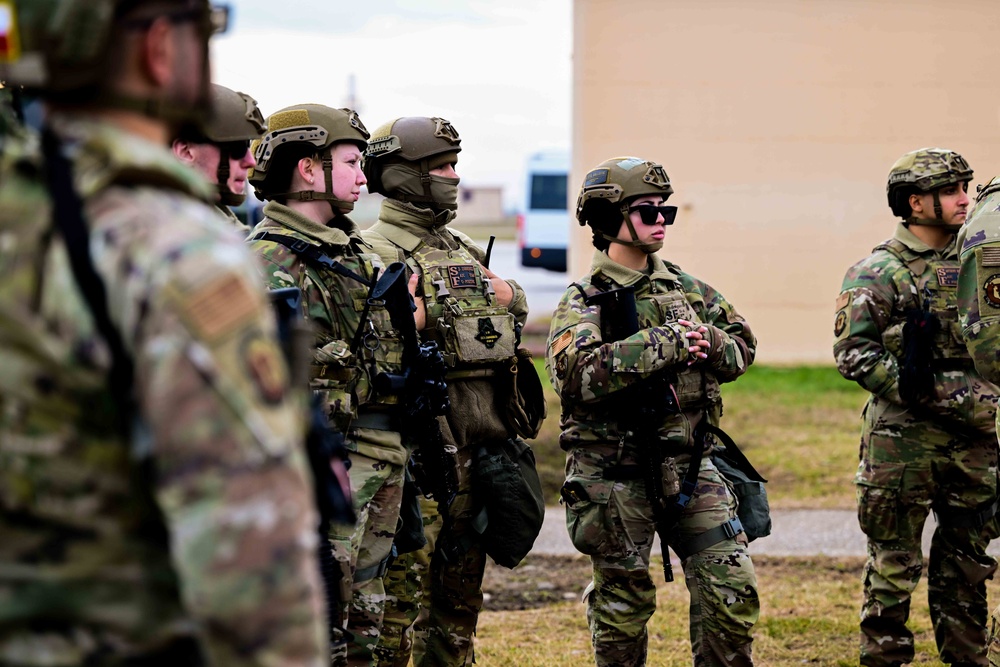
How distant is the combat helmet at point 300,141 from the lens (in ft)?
16.6

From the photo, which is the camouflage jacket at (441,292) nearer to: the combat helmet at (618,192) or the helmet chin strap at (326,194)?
the combat helmet at (618,192)

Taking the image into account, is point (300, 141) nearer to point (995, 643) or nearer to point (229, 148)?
point (229, 148)

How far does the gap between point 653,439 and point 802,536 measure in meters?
3.98

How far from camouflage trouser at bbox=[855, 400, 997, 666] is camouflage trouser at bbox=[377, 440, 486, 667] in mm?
1949

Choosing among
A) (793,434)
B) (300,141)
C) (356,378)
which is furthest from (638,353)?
(793,434)

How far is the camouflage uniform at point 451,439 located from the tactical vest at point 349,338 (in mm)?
769

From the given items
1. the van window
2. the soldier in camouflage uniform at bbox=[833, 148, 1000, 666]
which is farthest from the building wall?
the van window

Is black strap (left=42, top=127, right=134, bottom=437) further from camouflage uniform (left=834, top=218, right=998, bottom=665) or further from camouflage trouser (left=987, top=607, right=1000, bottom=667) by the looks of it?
camouflage uniform (left=834, top=218, right=998, bottom=665)

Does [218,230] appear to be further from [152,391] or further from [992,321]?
[992,321]

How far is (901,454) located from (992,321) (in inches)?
56.4

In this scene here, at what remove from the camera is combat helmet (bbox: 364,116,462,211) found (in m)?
6.08

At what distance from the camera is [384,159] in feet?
20.3

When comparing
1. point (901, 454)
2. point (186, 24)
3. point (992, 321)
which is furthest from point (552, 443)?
point (186, 24)

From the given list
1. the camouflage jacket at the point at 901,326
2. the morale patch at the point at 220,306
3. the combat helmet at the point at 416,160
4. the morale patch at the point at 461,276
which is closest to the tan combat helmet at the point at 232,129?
the combat helmet at the point at 416,160
